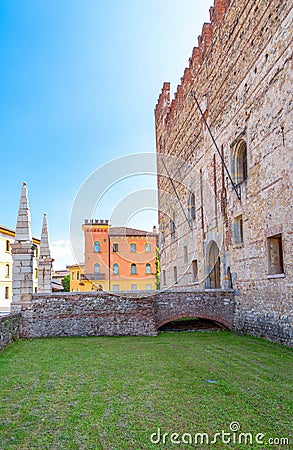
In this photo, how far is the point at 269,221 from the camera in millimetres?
10102

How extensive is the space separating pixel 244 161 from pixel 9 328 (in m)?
8.45

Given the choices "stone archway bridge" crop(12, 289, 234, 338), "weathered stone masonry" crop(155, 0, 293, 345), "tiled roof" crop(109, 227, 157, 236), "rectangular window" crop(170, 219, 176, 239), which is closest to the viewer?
"weathered stone masonry" crop(155, 0, 293, 345)

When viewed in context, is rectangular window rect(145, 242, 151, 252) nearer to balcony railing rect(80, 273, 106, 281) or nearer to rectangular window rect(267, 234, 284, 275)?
balcony railing rect(80, 273, 106, 281)

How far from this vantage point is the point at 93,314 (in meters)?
11.5

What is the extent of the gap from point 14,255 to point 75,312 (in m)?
2.45

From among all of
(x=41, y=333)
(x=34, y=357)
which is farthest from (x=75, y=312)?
(x=34, y=357)

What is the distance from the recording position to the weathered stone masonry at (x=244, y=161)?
9.31m

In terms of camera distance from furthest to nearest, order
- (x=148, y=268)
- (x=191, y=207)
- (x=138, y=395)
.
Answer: (x=148, y=268) → (x=191, y=207) → (x=138, y=395)

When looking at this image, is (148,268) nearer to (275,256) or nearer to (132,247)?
(132,247)

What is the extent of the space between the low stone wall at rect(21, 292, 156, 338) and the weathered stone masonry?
2995mm

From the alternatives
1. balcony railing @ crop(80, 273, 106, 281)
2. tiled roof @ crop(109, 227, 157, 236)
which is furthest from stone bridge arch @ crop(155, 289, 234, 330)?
balcony railing @ crop(80, 273, 106, 281)

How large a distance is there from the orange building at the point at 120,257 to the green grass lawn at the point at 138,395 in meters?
11.5

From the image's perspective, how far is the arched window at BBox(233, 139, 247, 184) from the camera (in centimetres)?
1262

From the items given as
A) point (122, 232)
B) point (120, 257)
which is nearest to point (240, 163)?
point (122, 232)
